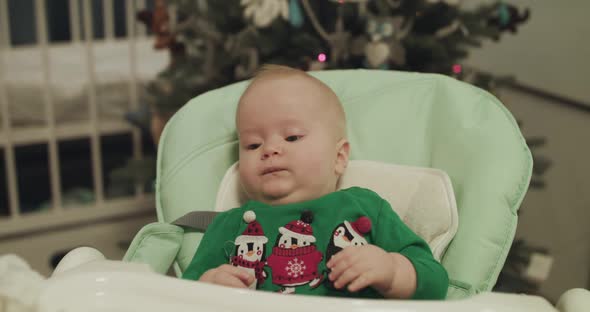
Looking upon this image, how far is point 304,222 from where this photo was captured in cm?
107

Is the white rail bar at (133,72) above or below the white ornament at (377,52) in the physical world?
below

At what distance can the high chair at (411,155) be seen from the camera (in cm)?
106

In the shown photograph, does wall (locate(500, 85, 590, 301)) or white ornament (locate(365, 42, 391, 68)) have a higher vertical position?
white ornament (locate(365, 42, 391, 68))

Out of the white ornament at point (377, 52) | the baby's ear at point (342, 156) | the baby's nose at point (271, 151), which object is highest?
the white ornament at point (377, 52)

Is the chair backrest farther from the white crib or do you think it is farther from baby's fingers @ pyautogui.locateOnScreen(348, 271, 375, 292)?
the white crib

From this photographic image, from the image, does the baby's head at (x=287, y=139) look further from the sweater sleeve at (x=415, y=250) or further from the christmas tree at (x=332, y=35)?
the christmas tree at (x=332, y=35)

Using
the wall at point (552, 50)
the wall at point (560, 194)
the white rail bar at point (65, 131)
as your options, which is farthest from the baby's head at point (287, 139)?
the white rail bar at point (65, 131)

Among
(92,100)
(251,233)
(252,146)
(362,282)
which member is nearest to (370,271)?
(362,282)

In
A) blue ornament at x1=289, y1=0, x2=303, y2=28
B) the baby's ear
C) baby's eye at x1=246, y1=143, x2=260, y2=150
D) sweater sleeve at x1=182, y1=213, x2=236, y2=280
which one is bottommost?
sweater sleeve at x1=182, y1=213, x2=236, y2=280

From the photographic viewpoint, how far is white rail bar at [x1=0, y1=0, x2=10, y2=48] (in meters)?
2.24

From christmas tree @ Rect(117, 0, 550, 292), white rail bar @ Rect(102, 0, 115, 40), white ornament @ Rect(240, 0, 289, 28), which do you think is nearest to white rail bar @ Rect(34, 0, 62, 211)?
white rail bar @ Rect(102, 0, 115, 40)

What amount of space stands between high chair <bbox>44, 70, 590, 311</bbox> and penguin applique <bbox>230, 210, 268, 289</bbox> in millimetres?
132

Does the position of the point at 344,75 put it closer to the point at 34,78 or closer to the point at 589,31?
the point at 589,31

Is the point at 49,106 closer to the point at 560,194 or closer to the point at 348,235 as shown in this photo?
the point at 348,235
